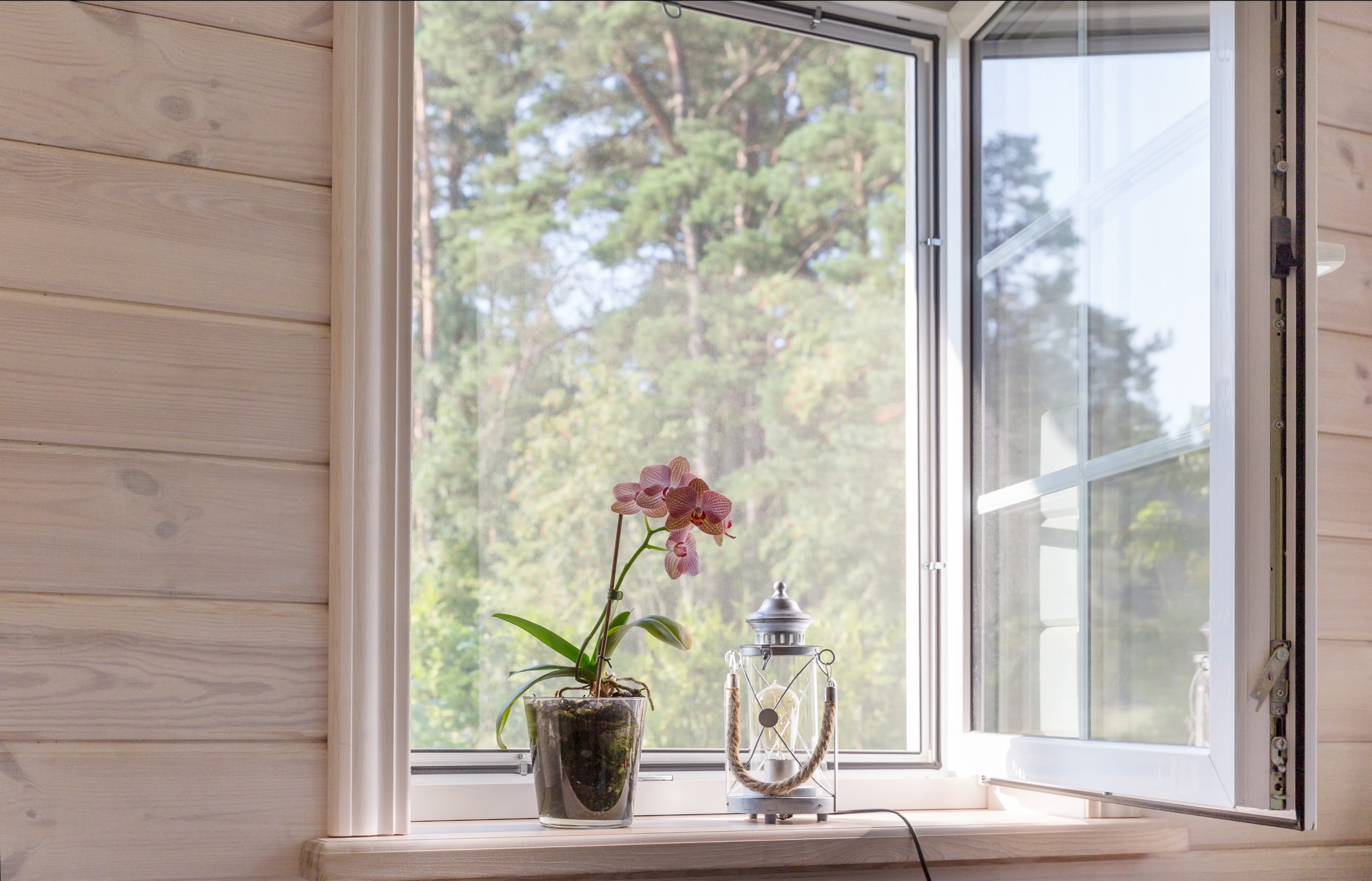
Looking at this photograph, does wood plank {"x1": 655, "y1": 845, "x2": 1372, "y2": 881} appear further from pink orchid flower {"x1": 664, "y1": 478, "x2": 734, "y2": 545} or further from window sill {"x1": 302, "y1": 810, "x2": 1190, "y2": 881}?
pink orchid flower {"x1": 664, "y1": 478, "x2": 734, "y2": 545}

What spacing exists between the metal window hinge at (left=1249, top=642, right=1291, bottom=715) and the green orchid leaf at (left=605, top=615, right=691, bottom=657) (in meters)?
0.57

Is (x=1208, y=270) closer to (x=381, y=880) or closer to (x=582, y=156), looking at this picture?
(x=381, y=880)

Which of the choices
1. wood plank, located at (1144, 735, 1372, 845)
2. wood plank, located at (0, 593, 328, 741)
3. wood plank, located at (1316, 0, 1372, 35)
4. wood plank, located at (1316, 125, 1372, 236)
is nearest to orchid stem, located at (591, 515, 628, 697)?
wood plank, located at (0, 593, 328, 741)

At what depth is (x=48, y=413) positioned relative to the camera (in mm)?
1037

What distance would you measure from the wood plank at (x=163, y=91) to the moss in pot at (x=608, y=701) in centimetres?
49

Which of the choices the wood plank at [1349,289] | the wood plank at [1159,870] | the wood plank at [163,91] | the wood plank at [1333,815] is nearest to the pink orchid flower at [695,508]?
the wood plank at [1159,870]

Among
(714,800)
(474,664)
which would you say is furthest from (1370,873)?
(474,664)

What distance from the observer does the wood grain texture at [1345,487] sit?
1.48m

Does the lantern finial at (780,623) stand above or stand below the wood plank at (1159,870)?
above

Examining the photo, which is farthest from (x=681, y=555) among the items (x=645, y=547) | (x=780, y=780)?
(x=780, y=780)

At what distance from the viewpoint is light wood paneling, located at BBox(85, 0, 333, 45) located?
43.4 inches

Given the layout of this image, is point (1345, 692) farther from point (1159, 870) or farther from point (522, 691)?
point (522, 691)

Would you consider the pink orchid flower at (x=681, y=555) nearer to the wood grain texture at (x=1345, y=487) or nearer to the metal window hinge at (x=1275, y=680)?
the metal window hinge at (x=1275, y=680)

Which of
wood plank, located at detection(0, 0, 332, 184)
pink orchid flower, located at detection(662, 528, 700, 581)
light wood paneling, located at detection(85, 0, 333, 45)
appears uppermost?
light wood paneling, located at detection(85, 0, 333, 45)
